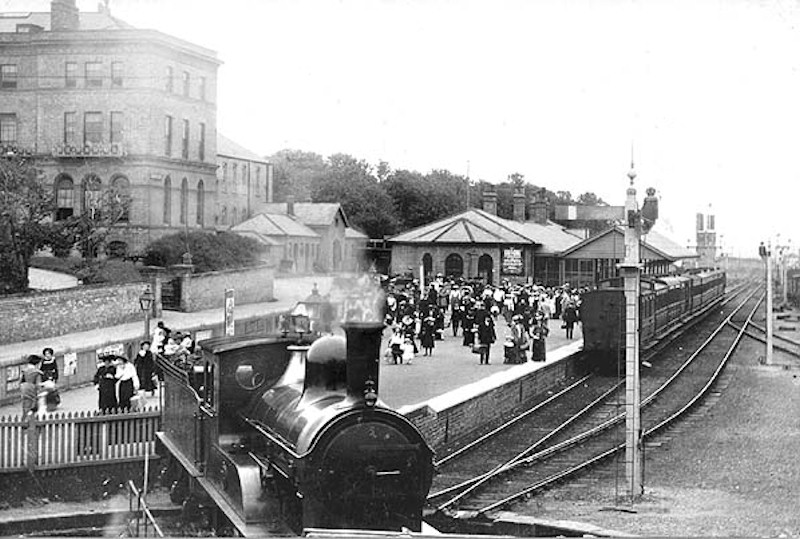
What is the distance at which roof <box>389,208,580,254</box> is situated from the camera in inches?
605

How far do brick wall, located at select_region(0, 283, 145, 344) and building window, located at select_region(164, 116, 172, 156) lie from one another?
110 inches

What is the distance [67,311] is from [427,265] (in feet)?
21.3

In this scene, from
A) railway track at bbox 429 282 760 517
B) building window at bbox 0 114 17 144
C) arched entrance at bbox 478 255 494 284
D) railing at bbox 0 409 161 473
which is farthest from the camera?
arched entrance at bbox 478 255 494 284

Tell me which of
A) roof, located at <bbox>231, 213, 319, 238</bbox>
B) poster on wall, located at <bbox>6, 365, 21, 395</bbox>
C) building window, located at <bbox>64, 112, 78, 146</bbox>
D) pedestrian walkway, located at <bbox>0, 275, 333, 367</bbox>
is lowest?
poster on wall, located at <bbox>6, 365, 21, 395</bbox>

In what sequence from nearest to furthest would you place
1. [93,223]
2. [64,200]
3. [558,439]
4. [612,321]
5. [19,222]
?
1. [558,439]
2. [93,223]
3. [64,200]
4. [19,222]
5. [612,321]

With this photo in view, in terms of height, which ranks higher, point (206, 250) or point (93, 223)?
point (93, 223)

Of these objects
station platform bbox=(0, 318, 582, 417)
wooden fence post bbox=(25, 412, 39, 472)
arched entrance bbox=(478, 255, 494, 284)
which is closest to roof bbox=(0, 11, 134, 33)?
station platform bbox=(0, 318, 582, 417)

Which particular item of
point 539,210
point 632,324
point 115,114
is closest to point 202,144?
point 115,114

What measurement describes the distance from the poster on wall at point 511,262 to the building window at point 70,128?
40.1 feet

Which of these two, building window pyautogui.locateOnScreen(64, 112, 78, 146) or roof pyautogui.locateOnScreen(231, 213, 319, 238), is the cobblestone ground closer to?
roof pyautogui.locateOnScreen(231, 213, 319, 238)

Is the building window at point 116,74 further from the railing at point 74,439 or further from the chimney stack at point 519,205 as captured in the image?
the chimney stack at point 519,205

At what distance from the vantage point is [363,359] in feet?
19.4

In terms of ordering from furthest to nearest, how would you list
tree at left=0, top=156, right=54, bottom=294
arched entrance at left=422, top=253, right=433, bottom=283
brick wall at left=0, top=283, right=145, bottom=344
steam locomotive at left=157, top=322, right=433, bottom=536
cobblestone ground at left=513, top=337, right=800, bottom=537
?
arched entrance at left=422, top=253, right=433, bottom=283 < tree at left=0, top=156, right=54, bottom=294 < brick wall at left=0, top=283, right=145, bottom=344 < cobblestone ground at left=513, top=337, right=800, bottom=537 < steam locomotive at left=157, top=322, right=433, bottom=536

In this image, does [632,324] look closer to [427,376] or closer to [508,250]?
[427,376]
